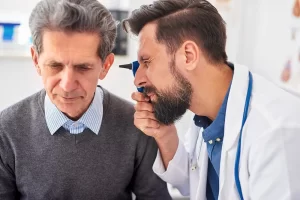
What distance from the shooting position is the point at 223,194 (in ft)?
3.36

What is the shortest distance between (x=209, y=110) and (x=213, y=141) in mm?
103

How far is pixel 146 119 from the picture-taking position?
1.16 metres

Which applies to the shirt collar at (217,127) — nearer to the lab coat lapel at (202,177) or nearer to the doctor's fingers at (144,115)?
the lab coat lapel at (202,177)

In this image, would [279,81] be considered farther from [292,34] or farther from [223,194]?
[223,194]

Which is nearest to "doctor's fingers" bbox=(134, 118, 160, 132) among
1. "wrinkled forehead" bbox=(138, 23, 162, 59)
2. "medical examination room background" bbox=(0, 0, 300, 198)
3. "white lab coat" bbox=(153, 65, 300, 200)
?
"white lab coat" bbox=(153, 65, 300, 200)

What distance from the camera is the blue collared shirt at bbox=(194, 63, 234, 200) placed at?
1101mm

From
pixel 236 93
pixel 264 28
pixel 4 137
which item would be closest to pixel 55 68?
pixel 4 137

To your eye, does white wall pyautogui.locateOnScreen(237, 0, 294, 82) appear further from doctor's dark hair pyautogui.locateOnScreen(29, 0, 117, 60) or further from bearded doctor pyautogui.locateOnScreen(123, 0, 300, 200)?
doctor's dark hair pyautogui.locateOnScreen(29, 0, 117, 60)

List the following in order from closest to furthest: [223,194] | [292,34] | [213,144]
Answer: [223,194] < [213,144] < [292,34]

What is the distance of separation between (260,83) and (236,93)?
0.10m

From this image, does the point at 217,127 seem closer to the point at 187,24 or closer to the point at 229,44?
the point at 187,24

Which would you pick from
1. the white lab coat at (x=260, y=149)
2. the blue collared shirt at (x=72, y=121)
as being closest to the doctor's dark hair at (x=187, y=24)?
the white lab coat at (x=260, y=149)

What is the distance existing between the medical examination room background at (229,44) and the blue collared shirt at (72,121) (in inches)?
31.5

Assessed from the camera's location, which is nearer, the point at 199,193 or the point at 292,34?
the point at 199,193
